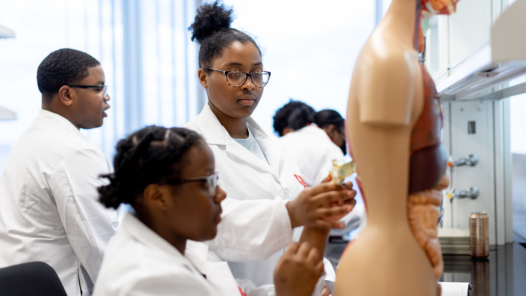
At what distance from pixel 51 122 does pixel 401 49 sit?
1.36 metres

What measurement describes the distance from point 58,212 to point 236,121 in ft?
2.31

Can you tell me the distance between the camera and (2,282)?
116 centimetres

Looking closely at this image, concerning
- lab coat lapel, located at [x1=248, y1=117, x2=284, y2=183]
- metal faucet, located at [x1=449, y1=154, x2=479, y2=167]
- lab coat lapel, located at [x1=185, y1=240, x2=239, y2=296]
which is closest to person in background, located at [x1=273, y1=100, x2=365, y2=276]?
metal faucet, located at [x1=449, y1=154, x2=479, y2=167]

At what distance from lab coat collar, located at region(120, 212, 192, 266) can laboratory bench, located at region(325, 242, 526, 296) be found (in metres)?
1.21

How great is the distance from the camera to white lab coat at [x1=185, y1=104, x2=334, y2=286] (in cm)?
126

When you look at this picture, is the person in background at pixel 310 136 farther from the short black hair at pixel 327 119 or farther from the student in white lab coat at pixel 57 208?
the student in white lab coat at pixel 57 208

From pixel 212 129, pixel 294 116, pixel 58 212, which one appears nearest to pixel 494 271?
pixel 212 129

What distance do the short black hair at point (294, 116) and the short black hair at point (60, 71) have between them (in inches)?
74.2

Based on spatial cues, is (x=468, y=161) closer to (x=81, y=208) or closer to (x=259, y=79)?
(x=259, y=79)

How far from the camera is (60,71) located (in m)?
1.70

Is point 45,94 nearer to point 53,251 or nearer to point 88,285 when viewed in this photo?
point 53,251

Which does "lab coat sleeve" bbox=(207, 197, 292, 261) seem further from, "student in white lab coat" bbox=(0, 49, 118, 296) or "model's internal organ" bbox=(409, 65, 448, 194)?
"student in white lab coat" bbox=(0, 49, 118, 296)

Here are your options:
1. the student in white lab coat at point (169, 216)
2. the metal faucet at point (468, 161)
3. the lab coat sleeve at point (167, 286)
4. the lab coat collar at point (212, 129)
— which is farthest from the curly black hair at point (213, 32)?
the metal faucet at point (468, 161)

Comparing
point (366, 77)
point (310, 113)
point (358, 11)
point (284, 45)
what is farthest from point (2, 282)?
point (358, 11)
